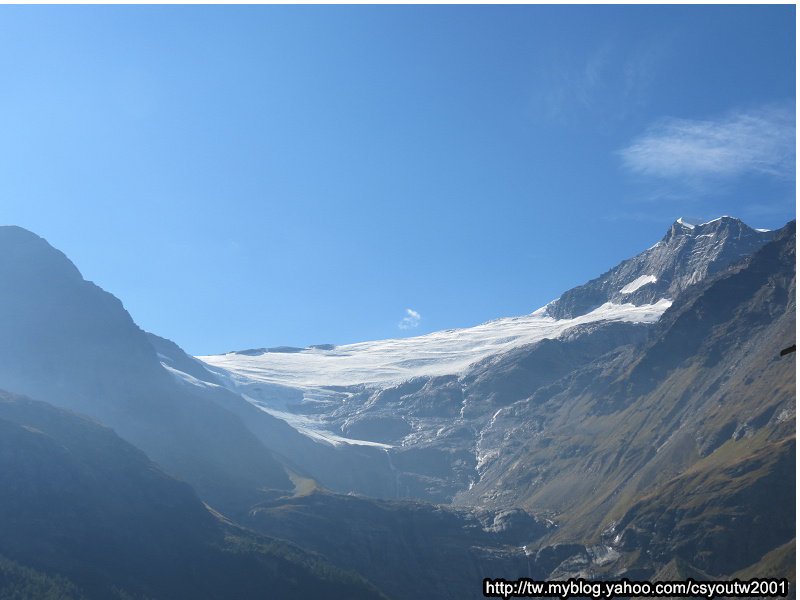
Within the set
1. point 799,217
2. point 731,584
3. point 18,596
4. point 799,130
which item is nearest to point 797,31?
point 799,130

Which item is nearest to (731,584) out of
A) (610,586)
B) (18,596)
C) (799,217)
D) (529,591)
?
(610,586)

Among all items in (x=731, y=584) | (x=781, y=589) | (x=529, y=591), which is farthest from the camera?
(x=529, y=591)

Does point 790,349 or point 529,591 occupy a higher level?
point 790,349

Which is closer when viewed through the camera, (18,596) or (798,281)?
(798,281)

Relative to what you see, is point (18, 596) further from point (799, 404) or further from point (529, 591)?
point (799, 404)

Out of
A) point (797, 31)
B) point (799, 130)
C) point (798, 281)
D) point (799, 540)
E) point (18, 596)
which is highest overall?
point (797, 31)

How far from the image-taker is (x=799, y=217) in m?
27.4

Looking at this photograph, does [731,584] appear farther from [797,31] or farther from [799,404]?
[797,31]

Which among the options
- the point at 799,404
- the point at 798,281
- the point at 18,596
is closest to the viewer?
the point at 799,404

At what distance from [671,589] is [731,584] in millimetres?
3365

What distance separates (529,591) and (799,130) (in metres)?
41.8

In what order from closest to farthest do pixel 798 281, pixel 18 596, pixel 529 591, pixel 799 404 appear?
pixel 799 404 < pixel 798 281 < pixel 529 591 < pixel 18 596

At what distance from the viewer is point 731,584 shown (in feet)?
172

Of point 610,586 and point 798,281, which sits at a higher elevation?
point 798,281
